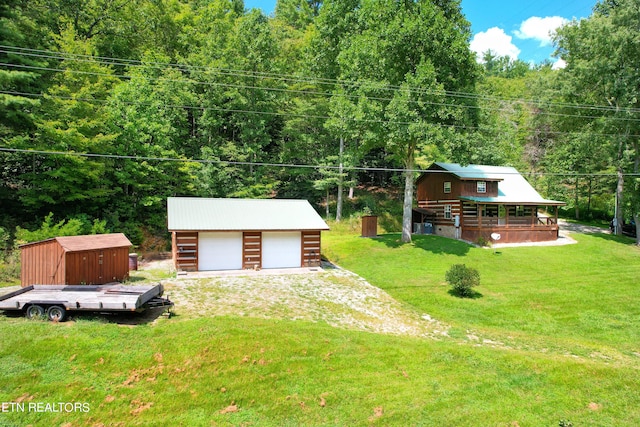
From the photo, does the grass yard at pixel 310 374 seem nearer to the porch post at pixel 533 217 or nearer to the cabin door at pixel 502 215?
the cabin door at pixel 502 215

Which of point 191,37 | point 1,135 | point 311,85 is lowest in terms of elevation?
point 1,135

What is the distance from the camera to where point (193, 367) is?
25.5ft

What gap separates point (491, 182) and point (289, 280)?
67.4ft

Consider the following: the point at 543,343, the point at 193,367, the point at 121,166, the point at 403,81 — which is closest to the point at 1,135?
the point at 121,166

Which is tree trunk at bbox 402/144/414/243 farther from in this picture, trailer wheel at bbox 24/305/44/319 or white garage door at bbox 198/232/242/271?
trailer wheel at bbox 24/305/44/319

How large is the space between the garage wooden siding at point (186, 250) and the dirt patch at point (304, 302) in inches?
66.3

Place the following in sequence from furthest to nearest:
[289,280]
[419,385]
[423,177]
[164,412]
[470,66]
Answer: [423,177] < [470,66] < [289,280] < [419,385] < [164,412]

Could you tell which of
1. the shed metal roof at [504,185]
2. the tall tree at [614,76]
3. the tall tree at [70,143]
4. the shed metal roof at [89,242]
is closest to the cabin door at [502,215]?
the shed metal roof at [504,185]

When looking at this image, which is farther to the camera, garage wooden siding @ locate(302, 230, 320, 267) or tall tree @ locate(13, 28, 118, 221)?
tall tree @ locate(13, 28, 118, 221)

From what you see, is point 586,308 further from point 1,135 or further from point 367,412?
point 1,135

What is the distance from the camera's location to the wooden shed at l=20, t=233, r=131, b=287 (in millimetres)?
12633

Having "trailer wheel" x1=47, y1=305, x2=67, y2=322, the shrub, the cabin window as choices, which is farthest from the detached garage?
the cabin window

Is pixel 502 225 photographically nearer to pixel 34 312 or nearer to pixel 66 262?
pixel 66 262

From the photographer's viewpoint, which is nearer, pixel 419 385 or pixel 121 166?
pixel 419 385
